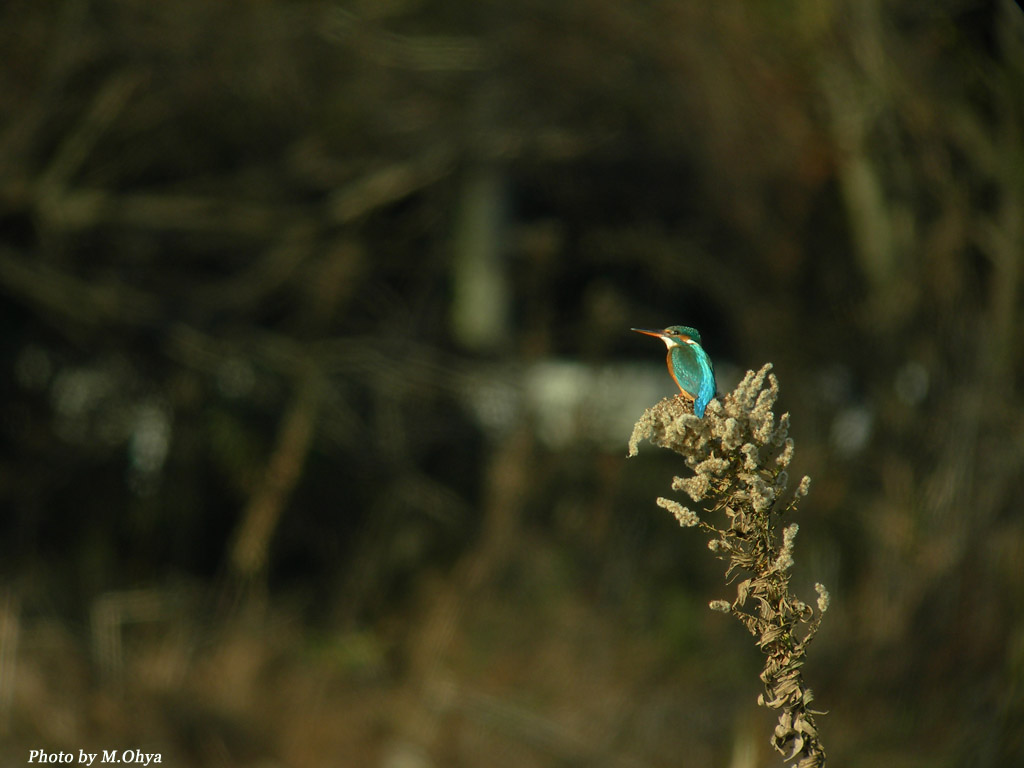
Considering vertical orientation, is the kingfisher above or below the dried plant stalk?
above

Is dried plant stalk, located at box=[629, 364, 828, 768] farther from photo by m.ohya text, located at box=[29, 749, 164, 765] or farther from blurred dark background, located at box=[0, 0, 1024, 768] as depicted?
photo by m.ohya text, located at box=[29, 749, 164, 765]

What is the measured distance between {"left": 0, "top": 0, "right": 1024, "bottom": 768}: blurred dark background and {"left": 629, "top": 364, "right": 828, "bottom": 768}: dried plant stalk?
3.63m

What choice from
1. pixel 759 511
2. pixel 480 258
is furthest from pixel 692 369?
pixel 480 258

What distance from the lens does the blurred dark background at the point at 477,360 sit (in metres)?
4.98

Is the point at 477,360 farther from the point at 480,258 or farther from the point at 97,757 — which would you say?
the point at 97,757

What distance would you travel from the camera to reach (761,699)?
3.42 ft

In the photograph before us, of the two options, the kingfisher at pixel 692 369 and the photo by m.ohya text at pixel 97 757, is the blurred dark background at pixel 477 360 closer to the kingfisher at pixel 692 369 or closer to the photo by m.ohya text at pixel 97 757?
the photo by m.ohya text at pixel 97 757

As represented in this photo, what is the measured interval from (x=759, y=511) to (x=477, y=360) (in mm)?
5778

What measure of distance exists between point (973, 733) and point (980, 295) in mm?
2152

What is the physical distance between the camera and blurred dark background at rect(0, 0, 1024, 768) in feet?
16.3

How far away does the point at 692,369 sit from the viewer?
1.49 meters

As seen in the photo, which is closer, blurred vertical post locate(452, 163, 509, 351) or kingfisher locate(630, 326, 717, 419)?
kingfisher locate(630, 326, 717, 419)

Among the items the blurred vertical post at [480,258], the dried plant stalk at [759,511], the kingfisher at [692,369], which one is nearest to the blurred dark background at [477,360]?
the blurred vertical post at [480,258]

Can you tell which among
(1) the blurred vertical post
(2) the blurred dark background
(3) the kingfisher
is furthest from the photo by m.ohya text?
(3) the kingfisher
